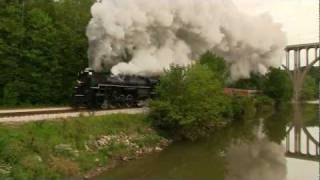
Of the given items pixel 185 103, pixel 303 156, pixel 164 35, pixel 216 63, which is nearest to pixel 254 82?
pixel 216 63

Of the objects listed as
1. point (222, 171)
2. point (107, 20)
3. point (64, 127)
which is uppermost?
point (107, 20)

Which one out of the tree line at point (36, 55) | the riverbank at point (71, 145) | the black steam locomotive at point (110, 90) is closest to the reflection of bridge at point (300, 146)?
the riverbank at point (71, 145)

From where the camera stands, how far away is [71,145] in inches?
853

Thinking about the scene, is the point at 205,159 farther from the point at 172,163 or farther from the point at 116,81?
the point at 116,81

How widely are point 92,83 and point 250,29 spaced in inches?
801

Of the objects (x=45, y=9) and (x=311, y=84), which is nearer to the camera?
(x=45, y=9)

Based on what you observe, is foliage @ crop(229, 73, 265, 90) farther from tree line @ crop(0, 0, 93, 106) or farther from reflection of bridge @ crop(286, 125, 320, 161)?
tree line @ crop(0, 0, 93, 106)

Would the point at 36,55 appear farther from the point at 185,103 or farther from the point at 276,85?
the point at 276,85

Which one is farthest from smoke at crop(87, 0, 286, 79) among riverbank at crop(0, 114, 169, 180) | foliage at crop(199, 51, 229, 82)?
riverbank at crop(0, 114, 169, 180)

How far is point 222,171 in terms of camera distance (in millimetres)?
21828

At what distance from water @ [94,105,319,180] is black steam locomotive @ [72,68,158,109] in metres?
5.09

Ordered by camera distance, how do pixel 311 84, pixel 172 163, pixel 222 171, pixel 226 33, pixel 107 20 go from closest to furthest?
1. pixel 222 171
2. pixel 172 163
3. pixel 107 20
4. pixel 226 33
5. pixel 311 84

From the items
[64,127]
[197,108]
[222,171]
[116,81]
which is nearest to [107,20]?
[116,81]

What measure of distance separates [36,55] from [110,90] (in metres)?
8.49
